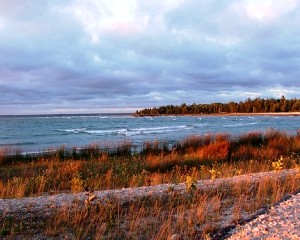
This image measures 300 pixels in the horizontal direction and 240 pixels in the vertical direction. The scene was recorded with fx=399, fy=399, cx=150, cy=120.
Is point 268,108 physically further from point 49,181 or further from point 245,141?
point 49,181

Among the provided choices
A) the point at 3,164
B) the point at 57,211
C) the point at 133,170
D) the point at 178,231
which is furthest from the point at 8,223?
the point at 3,164

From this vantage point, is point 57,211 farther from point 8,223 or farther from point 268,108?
point 268,108

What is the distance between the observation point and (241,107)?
138 metres

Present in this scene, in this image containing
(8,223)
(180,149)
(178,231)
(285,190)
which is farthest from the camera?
(180,149)

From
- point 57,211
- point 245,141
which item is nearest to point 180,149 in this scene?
point 245,141

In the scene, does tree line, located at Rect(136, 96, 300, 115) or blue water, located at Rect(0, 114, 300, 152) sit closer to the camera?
blue water, located at Rect(0, 114, 300, 152)

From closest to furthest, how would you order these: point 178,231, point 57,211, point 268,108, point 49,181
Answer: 1. point 178,231
2. point 57,211
3. point 49,181
4. point 268,108

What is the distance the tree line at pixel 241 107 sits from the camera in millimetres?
128250

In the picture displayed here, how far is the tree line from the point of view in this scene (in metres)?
128

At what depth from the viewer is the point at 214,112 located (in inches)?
5669

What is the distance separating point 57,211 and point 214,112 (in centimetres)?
13998

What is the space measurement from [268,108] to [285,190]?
128003mm

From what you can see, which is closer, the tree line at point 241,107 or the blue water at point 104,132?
the blue water at point 104,132

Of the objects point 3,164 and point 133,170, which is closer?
point 133,170
